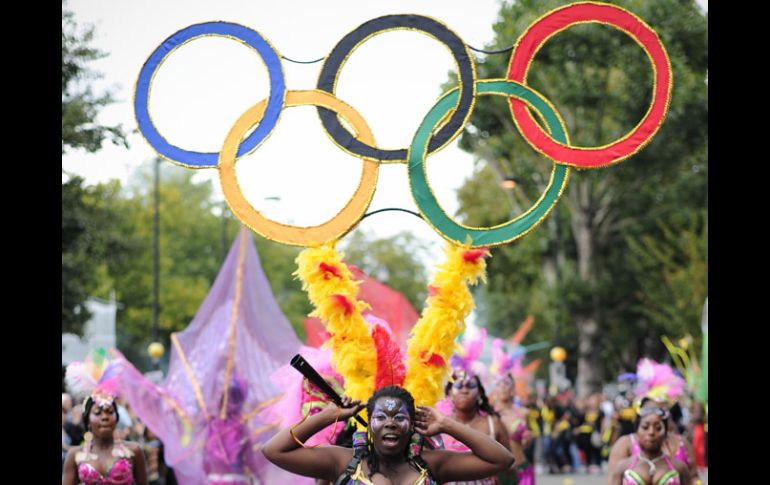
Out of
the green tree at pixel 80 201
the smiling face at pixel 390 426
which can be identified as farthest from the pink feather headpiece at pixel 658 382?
the green tree at pixel 80 201

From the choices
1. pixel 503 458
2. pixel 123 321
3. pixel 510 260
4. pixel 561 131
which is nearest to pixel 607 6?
pixel 561 131

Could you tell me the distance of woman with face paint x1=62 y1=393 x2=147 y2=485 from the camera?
8.80m

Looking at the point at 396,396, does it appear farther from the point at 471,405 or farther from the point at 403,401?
the point at 471,405

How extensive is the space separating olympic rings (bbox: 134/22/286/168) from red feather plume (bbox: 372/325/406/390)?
55.7 inches

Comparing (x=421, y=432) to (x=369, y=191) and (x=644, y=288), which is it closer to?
(x=369, y=191)

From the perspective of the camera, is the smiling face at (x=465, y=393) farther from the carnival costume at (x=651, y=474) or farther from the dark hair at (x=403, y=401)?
the dark hair at (x=403, y=401)

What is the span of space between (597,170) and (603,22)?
28.0 m

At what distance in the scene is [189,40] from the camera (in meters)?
7.75

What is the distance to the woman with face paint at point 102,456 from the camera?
28.9 feet

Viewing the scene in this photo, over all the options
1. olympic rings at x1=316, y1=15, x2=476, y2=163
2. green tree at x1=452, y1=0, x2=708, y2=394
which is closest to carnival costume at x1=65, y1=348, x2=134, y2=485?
olympic rings at x1=316, y1=15, x2=476, y2=163

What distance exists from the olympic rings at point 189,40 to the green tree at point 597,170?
75.5ft

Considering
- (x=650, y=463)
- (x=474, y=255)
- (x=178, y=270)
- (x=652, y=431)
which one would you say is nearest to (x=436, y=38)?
(x=474, y=255)
